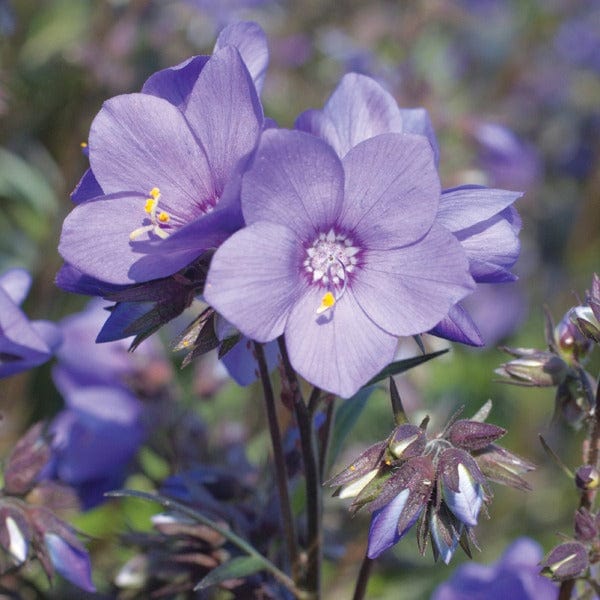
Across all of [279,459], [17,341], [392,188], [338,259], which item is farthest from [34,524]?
[392,188]

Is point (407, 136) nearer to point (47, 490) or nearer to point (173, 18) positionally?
point (47, 490)

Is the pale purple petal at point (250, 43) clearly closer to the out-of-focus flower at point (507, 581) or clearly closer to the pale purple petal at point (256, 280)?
the pale purple petal at point (256, 280)

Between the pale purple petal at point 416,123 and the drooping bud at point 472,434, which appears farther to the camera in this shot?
the pale purple petal at point 416,123

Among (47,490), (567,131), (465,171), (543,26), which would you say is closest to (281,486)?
(47,490)

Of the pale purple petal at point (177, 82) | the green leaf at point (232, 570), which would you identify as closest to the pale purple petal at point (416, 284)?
the pale purple petal at point (177, 82)

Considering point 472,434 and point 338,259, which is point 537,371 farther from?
point 338,259

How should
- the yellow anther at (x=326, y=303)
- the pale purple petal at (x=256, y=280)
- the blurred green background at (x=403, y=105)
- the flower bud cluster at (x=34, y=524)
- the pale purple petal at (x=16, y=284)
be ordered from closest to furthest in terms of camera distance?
1. the pale purple petal at (x=256, y=280)
2. the yellow anther at (x=326, y=303)
3. the flower bud cluster at (x=34, y=524)
4. the pale purple petal at (x=16, y=284)
5. the blurred green background at (x=403, y=105)
